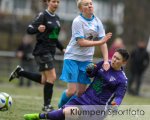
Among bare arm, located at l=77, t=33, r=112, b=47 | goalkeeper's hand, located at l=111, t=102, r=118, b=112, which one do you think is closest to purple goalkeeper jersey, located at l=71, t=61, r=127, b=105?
goalkeeper's hand, located at l=111, t=102, r=118, b=112

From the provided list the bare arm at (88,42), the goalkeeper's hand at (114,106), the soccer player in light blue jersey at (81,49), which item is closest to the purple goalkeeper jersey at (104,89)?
the goalkeeper's hand at (114,106)

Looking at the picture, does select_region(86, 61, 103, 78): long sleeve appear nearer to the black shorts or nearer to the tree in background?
the black shorts

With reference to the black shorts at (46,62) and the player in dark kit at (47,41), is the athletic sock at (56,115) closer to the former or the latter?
the player in dark kit at (47,41)

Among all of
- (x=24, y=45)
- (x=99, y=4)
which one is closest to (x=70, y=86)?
(x=24, y=45)

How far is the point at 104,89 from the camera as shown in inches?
367

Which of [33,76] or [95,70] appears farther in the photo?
[33,76]

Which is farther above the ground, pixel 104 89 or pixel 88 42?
pixel 88 42

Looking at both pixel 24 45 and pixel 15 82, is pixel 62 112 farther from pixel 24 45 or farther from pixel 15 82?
pixel 15 82

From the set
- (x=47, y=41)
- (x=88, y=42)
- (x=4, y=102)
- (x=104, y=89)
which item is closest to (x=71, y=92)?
(x=88, y=42)

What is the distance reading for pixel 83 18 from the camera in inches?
404

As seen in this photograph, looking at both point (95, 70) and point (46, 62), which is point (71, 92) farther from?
point (46, 62)

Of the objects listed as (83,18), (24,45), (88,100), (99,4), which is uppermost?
(83,18)

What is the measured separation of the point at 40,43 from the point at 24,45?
1007cm

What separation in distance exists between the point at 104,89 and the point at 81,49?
1231 millimetres
